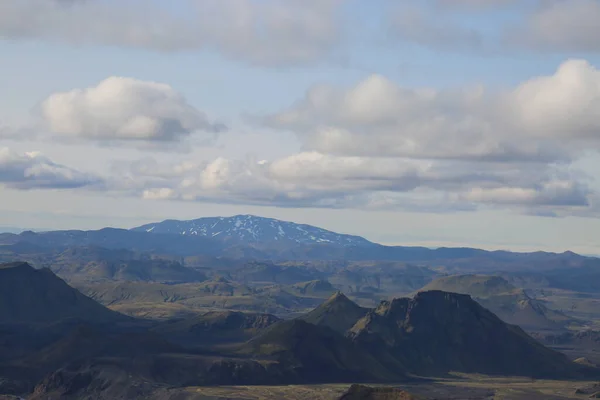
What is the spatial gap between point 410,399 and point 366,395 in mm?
10245

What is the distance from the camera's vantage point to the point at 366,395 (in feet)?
570

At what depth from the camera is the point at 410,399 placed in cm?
16675
